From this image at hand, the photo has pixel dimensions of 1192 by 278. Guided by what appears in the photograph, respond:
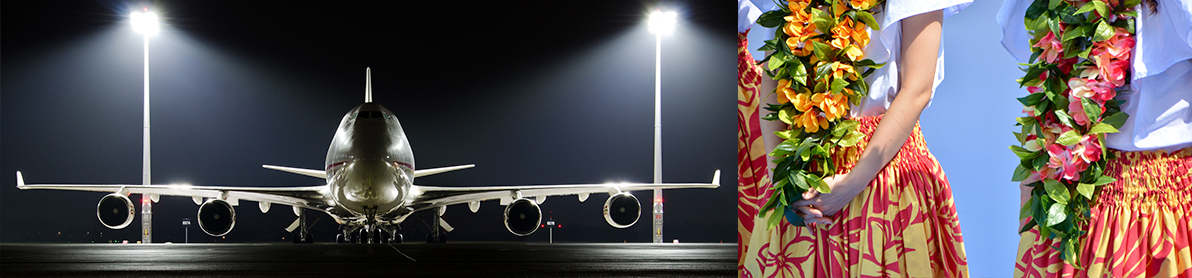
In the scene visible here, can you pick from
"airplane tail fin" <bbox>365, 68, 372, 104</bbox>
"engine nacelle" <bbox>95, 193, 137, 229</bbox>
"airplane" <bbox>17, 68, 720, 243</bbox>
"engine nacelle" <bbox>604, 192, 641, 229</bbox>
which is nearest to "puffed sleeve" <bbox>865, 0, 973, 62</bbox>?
"airplane" <bbox>17, 68, 720, 243</bbox>

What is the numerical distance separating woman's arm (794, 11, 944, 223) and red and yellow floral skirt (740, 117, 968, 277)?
2.5 inches

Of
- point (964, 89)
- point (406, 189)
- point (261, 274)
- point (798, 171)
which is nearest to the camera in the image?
point (798, 171)

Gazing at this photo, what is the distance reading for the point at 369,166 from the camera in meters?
8.24

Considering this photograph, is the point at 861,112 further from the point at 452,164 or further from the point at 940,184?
the point at 452,164

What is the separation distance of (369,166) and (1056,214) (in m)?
7.62

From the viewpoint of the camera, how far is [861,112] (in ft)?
5.36

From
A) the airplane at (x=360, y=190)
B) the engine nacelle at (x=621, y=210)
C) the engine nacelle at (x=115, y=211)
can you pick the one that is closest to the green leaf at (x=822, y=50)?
the airplane at (x=360, y=190)

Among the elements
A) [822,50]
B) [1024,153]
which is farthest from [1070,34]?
[822,50]

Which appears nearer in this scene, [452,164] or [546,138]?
[546,138]

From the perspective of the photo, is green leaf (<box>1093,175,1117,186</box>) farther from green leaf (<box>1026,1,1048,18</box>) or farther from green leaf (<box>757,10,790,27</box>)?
green leaf (<box>757,10,790,27</box>)

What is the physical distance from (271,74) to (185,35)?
683 mm

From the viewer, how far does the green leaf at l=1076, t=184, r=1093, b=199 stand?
1.55 m

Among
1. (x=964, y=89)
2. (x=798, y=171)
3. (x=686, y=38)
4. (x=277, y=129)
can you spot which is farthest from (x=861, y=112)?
(x=277, y=129)

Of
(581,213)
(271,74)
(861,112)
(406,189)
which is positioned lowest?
(581,213)
